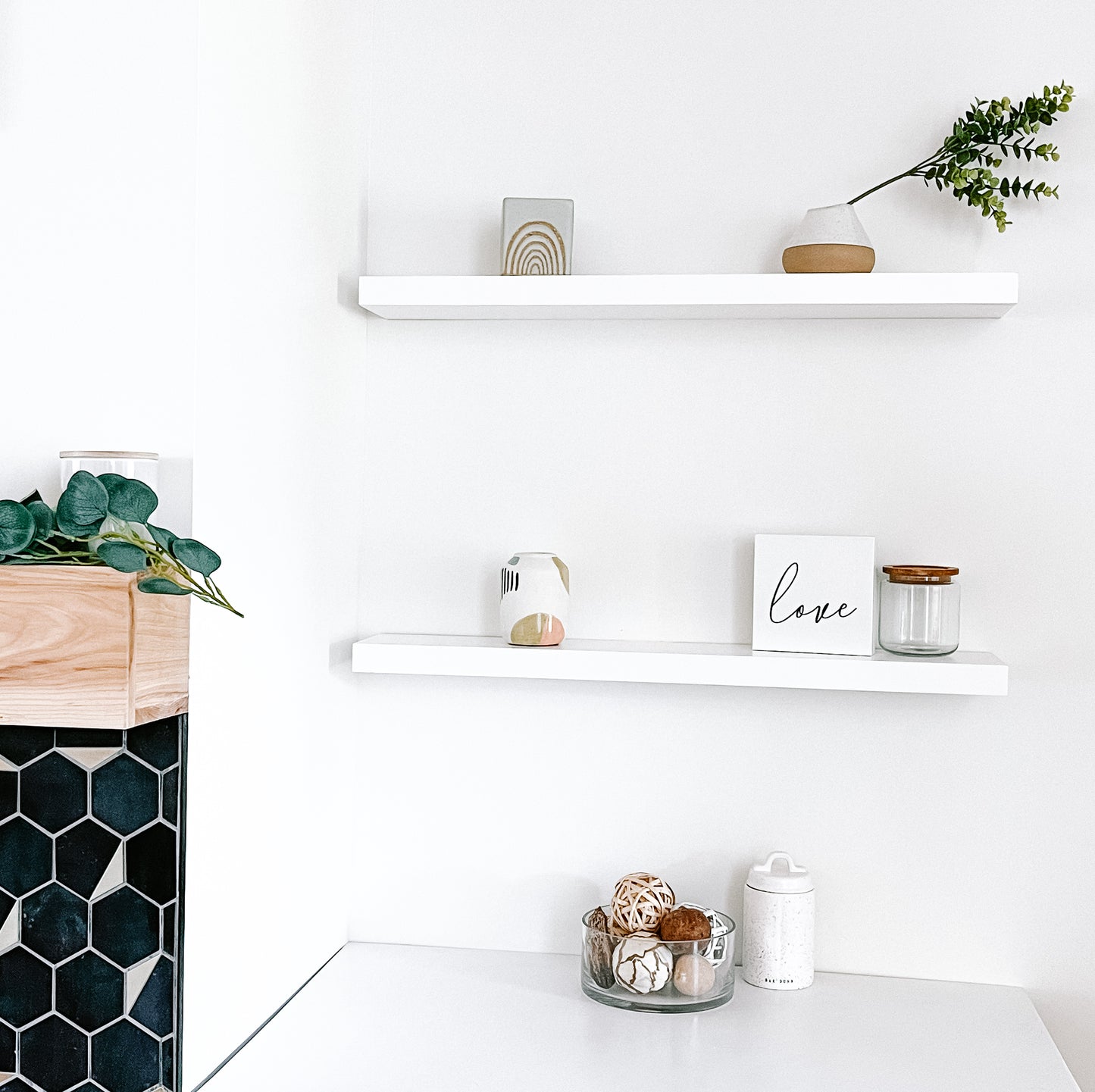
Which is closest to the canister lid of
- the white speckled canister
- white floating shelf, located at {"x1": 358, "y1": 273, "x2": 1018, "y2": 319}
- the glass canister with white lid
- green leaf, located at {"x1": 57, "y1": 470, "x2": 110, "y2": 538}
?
the white speckled canister

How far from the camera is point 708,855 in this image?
1.66m

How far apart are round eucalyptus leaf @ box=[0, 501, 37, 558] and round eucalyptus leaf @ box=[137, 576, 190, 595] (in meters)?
0.12

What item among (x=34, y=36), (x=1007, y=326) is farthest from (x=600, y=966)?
(x=34, y=36)

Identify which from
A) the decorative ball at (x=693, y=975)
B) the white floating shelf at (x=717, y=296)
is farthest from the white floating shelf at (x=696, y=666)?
the white floating shelf at (x=717, y=296)

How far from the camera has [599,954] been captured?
1.47 meters

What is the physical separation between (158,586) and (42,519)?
0.15 m

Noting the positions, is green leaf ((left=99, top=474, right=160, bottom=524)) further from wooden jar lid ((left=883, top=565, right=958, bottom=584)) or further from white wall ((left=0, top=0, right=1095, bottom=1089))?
wooden jar lid ((left=883, top=565, right=958, bottom=584))

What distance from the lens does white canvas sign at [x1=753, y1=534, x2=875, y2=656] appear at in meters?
1.55

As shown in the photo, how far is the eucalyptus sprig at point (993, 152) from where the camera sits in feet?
4.97

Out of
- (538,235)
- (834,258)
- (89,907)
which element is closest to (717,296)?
(834,258)

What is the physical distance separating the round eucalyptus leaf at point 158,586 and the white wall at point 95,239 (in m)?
0.16

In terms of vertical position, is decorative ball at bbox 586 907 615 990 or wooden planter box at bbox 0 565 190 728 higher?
wooden planter box at bbox 0 565 190 728

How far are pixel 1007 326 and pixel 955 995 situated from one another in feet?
2.93

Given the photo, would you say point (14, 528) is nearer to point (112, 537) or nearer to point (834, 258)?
point (112, 537)
